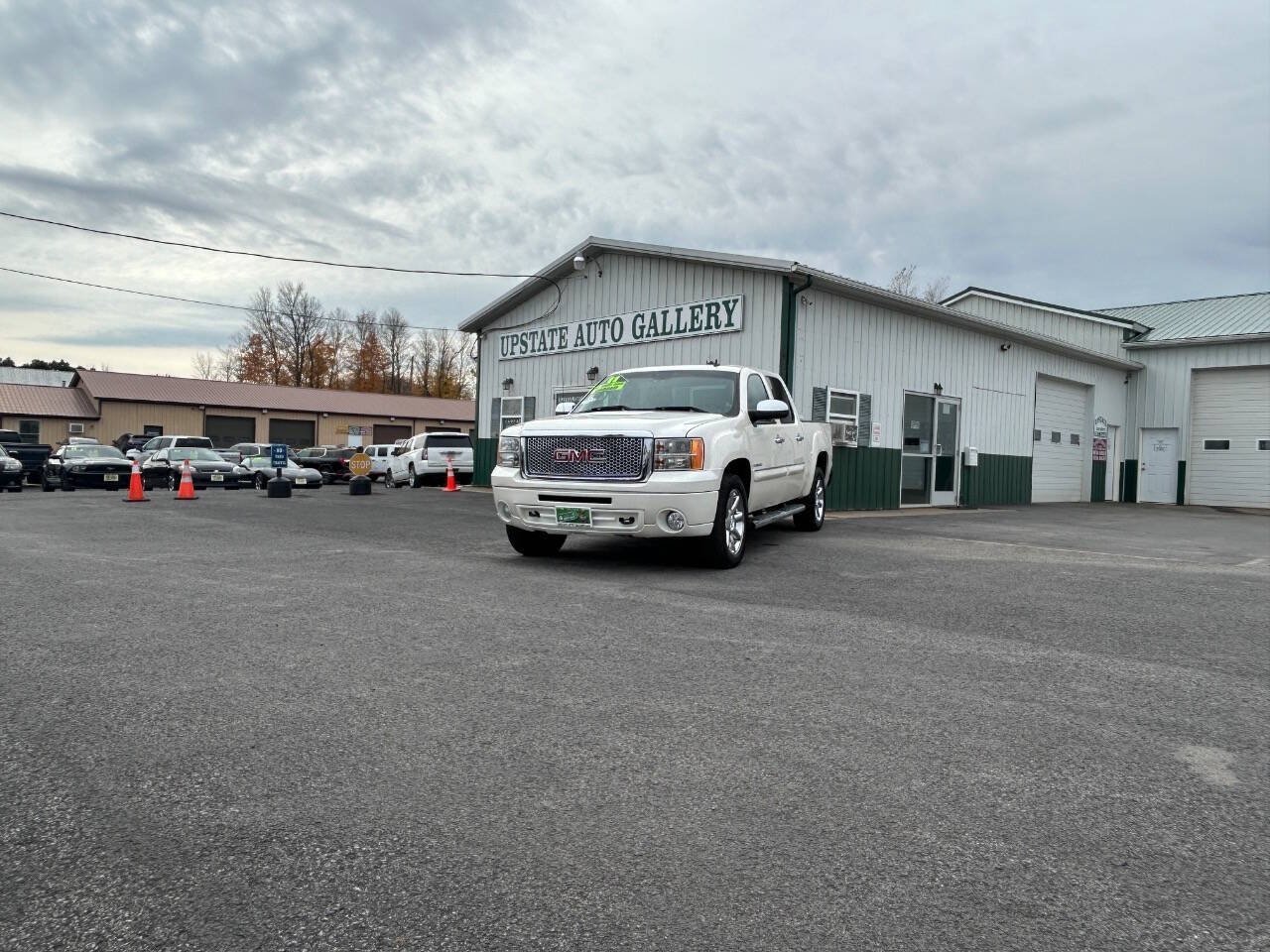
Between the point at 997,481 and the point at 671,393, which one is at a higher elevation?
the point at 671,393

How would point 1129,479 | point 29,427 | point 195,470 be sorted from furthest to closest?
point 29,427 → point 1129,479 → point 195,470

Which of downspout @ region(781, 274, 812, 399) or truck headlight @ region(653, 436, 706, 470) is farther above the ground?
downspout @ region(781, 274, 812, 399)

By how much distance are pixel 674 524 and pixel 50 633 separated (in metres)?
4.74

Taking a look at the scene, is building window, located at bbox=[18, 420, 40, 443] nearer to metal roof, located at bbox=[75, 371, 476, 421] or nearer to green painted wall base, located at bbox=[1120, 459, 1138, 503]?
metal roof, located at bbox=[75, 371, 476, 421]

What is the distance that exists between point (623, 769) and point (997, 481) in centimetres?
2007

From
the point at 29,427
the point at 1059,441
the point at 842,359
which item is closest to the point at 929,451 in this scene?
the point at 842,359

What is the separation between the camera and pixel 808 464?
11.8 metres

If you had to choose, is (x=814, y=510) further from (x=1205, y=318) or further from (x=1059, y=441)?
(x=1205, y=318)

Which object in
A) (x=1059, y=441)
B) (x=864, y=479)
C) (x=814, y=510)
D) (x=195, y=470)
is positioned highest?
(x=1059, y=441)

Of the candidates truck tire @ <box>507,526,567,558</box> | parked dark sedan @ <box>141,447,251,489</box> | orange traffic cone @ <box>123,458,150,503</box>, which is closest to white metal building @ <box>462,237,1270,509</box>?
parked dark sedan @ <box>141,447,251,489</box>

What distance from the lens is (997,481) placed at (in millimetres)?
21484

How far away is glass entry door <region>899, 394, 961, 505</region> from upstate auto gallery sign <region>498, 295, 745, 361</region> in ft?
14.6

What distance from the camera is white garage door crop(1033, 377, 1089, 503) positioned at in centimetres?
2350

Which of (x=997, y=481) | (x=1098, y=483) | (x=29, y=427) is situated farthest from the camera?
(x=29, y=427)
